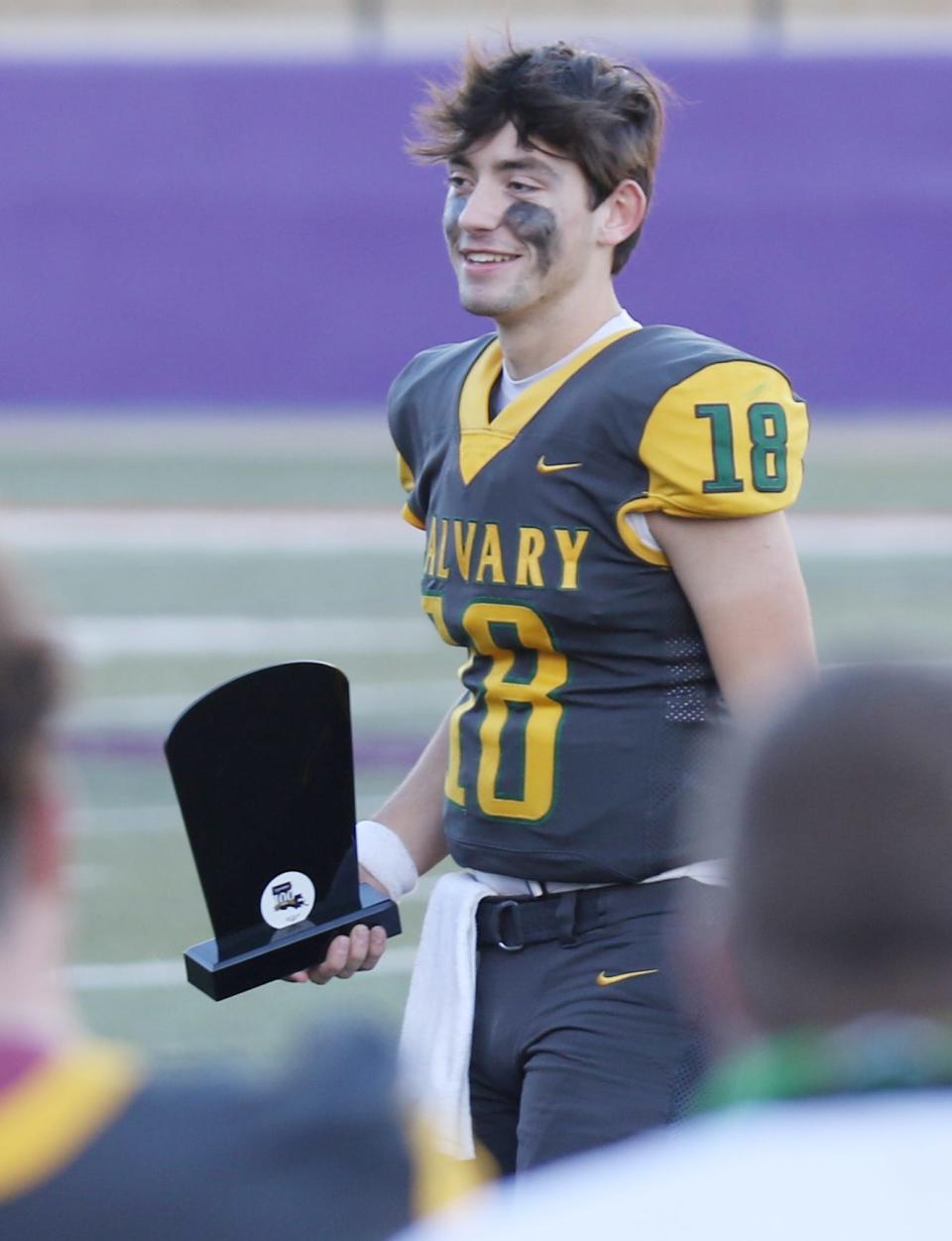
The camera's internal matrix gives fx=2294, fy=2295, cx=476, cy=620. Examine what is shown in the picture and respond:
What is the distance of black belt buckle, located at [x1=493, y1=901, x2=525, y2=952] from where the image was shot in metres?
3.32

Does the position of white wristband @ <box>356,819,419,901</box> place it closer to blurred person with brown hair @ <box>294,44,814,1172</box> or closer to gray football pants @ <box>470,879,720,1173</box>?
blurred person with brown hair @ <box>294,44,814,1172</box>

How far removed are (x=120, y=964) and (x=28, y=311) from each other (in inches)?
501

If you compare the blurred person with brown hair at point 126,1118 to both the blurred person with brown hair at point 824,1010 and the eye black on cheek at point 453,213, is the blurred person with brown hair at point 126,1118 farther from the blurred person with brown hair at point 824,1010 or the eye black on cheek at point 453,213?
the eye black on cheek at point 453,213

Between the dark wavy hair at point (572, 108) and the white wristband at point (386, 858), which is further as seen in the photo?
the white wristband at point (386, 858)

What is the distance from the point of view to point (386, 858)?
3.62 m

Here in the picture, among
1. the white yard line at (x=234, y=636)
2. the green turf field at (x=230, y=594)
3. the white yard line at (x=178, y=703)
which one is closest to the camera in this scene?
the green turf field at (x=230, y=594)

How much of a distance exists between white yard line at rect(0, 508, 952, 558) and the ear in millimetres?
10378

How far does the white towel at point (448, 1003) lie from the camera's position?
10.8ft

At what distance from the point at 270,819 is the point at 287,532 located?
11.5m

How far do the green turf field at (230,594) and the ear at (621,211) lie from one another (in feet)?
5.06

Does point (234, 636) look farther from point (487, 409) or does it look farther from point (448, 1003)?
point (448, 1003)

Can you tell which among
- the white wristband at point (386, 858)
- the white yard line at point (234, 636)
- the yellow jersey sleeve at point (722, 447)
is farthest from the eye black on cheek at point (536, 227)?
the white yard line at point (234, 636)

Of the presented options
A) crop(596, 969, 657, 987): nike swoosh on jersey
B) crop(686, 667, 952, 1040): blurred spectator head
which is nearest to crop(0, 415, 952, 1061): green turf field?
crop(596, 969, 657, 987): nike swoosh on jersey

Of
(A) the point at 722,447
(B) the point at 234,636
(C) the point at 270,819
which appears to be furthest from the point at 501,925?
(B) the point at 234,636
